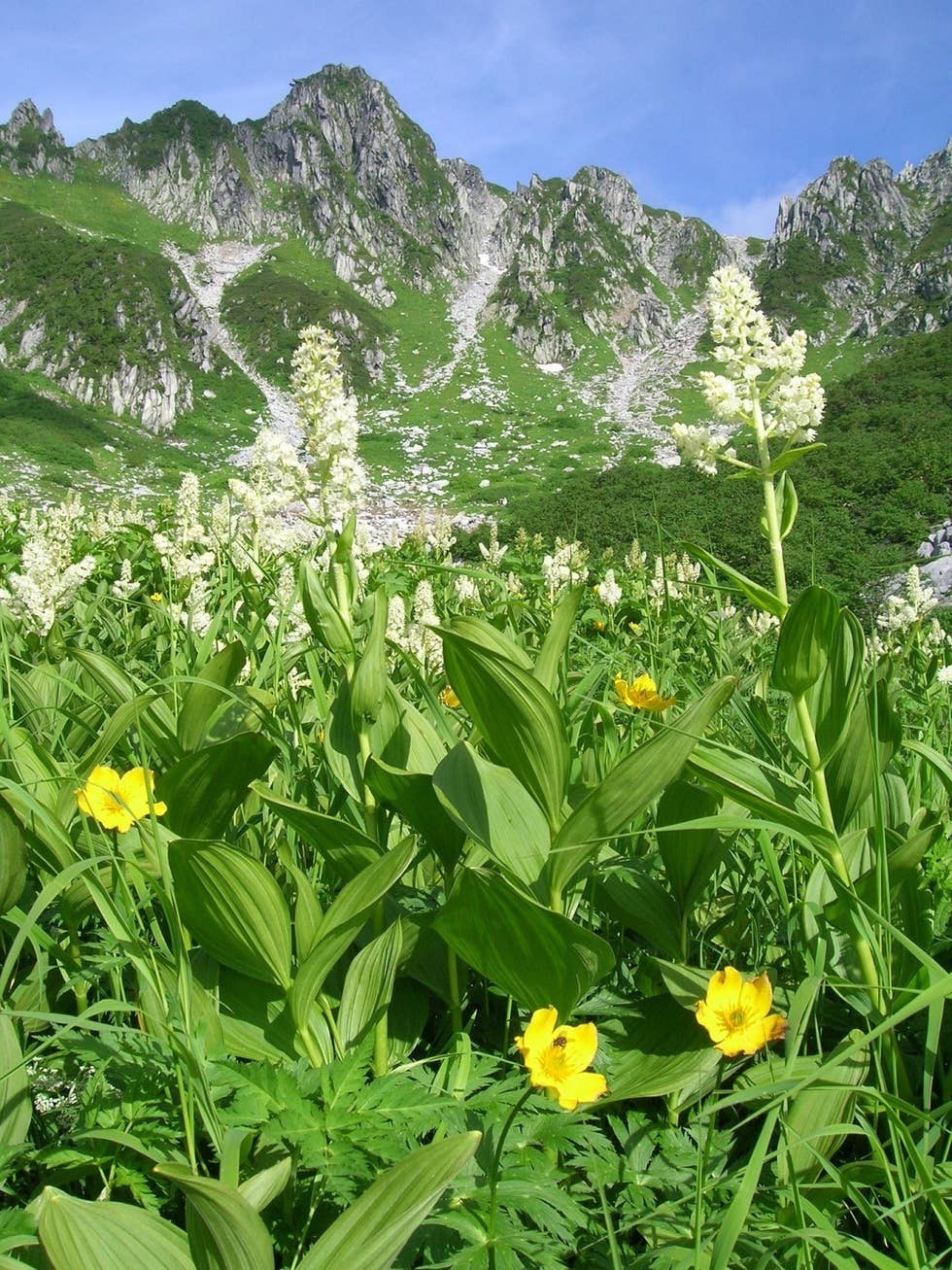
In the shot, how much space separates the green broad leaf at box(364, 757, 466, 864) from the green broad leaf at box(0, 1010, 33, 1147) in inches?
30.6

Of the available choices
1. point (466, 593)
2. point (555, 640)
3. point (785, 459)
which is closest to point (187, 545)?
point (466, 593)

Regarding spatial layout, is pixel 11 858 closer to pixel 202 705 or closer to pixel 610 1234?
pixel 202 705

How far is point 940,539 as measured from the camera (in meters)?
22.6

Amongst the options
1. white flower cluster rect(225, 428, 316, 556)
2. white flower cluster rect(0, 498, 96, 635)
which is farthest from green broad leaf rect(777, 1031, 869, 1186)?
white flower cluster rect(0, 498, 96, 635)

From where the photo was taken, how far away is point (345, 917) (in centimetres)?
153

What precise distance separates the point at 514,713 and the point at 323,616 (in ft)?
2.94

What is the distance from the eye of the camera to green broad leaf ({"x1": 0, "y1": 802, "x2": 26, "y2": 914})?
1649mm

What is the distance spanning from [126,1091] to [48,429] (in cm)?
6902

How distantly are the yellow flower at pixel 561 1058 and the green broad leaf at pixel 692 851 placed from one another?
1.59 feet

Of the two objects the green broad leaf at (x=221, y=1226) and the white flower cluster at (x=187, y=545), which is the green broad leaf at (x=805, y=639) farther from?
the white flower cluster at (x=187, y=545)

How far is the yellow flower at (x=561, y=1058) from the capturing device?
1350mm

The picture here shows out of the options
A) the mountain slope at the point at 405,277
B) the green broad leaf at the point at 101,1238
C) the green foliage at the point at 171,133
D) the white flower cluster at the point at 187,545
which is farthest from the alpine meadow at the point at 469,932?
Result: the green foliage at the point at 171,133

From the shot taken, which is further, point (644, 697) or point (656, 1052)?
point (644, 697)

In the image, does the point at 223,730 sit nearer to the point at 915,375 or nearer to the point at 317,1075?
the point at 317,1075
